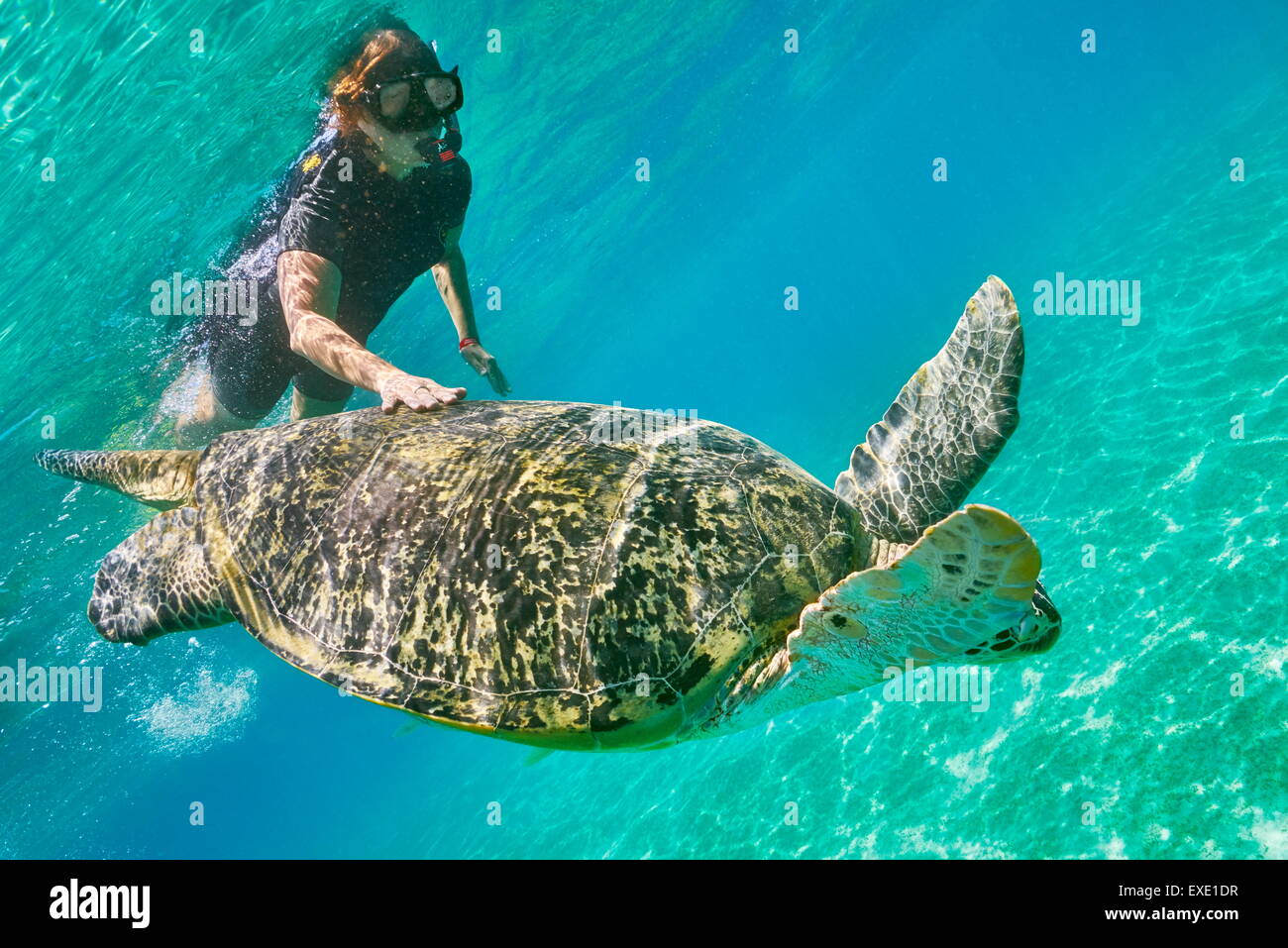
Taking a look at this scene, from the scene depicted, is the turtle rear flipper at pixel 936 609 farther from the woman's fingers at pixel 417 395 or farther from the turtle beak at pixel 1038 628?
the woman's fingers at pixel 417 395

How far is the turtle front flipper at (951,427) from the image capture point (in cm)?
306

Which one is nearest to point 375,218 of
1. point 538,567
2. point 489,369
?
point 489,369

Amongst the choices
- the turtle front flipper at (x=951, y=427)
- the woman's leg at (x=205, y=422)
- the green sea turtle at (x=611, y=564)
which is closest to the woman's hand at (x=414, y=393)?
the green sea turtle at (x=611, y=564)

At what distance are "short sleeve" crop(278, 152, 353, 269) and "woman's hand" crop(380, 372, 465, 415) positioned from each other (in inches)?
90.5

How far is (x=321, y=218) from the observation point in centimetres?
497

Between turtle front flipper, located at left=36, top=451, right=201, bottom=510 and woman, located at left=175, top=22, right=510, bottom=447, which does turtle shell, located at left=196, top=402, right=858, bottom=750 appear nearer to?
woman, located at left=175, top=22, right=510, bottom=447

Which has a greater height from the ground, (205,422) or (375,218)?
(205,422)

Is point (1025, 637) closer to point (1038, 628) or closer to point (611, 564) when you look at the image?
point (1038, 628)

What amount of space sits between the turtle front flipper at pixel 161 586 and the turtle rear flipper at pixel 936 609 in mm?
2921

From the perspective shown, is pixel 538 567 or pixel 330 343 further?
pixel 330 343

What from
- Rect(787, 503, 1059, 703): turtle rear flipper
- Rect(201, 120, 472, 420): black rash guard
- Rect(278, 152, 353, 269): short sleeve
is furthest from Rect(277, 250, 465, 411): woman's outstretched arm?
Rect(787, 503, 1059, 703): turtle rear flipper

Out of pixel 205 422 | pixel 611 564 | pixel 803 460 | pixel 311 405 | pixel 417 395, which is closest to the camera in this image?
pixel 611 564

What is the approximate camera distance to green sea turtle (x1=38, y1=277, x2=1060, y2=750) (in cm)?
247

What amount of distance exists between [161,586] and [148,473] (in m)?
0.89
